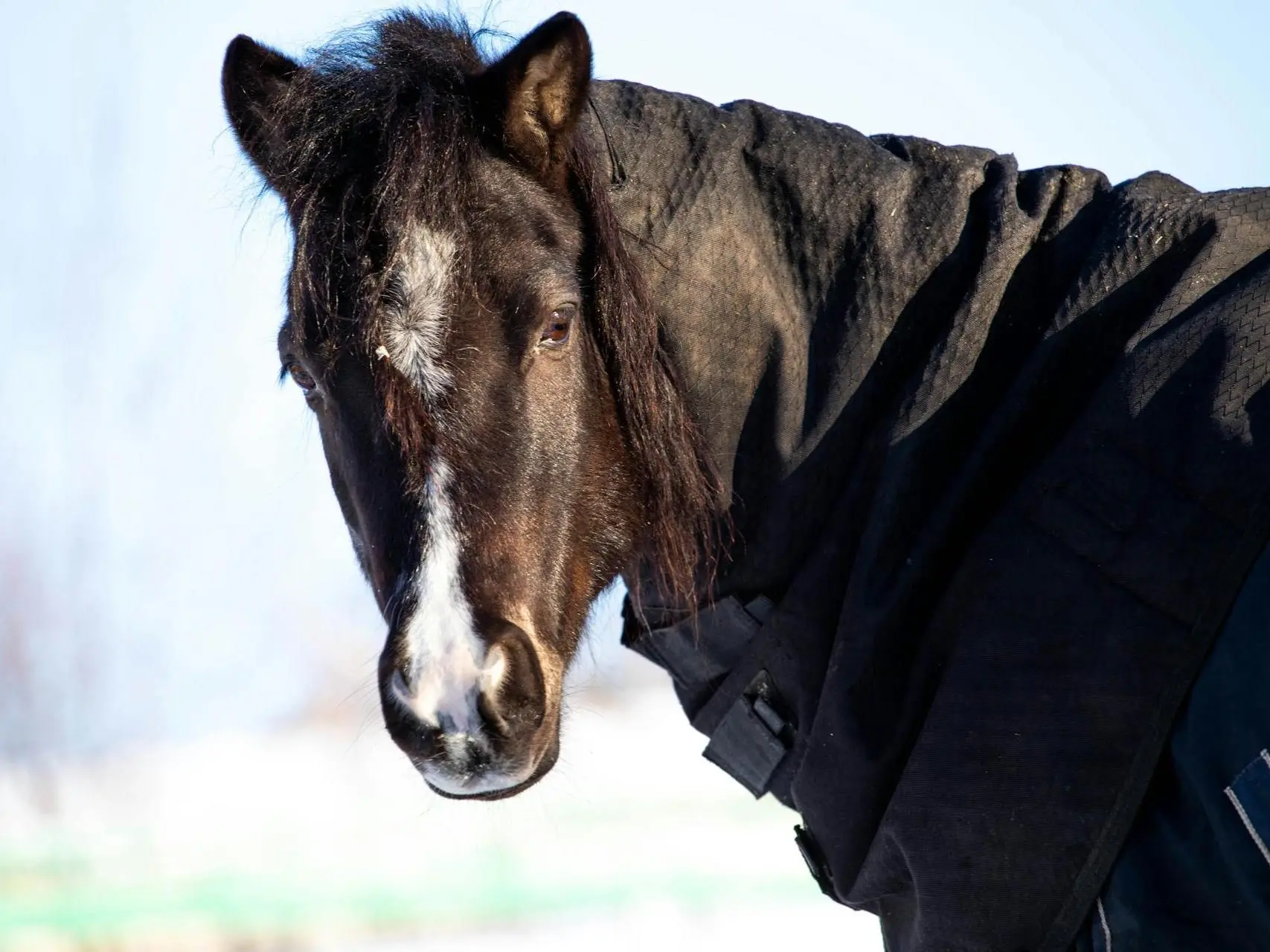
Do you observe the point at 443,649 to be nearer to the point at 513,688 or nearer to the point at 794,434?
the point at 513,688

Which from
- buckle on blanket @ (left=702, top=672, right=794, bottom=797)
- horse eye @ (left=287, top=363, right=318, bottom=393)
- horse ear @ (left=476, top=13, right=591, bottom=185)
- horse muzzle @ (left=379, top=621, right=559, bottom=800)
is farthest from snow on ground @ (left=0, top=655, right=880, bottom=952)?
horse ear @ (left=476, top=13, right=591, bottom=185)

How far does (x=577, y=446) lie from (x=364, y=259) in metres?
0.49

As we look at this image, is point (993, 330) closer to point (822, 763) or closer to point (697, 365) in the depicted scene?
point (697, 365)

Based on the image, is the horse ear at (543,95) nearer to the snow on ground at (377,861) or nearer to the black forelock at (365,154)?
the black forelock at (365,154)

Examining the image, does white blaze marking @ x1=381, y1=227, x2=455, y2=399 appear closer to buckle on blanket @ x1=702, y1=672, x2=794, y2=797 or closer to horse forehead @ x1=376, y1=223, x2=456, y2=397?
horse forehead @ x1=376, y1=223, x2=456, y2=397

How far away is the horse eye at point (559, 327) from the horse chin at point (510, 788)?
0.69 m

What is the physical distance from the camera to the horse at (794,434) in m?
1.72

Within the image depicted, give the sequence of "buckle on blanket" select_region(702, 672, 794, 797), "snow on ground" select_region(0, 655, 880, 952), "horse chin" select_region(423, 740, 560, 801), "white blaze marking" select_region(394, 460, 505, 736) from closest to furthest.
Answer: "white blaze marking" select_region(394, 460, 505, 736), "horse chin" select_region(423, 740, 560, 801), "buckle on blanket" select_region(702, 672, 794, 797), "snow on ground" select_region(0, 655, 880, 952)

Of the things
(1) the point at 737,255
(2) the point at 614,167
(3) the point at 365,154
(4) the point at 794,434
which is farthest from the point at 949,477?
(3) the point at 365,154

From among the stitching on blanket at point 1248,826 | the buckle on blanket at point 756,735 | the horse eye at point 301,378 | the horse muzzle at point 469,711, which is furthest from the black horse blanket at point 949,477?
the horse eye at point 301,378

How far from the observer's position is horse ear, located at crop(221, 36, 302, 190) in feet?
7.15

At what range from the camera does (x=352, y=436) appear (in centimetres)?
194

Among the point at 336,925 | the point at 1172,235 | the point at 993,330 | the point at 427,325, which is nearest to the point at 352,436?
the point at 427,325

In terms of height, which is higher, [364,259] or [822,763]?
[364,259]
